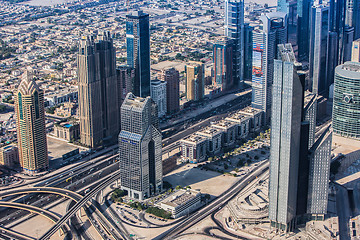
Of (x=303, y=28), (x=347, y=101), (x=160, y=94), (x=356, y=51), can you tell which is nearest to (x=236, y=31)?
(x=356, y=51)

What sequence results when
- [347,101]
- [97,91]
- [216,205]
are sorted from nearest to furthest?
[216,205]
[347,101]
[97,91]

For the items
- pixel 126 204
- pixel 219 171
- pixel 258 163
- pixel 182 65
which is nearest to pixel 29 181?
pixel 126 204

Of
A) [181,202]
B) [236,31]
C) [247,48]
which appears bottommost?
[181,202]

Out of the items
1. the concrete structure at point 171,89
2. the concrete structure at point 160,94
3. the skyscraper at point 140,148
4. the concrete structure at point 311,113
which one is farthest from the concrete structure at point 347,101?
the skyscraper at point 140,148

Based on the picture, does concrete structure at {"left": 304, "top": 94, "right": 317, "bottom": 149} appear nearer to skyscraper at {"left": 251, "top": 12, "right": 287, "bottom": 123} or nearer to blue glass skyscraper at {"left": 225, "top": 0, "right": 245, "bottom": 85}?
skyscraper at {"left": 251, "top": 12, "right": 287, "bottom": 123}

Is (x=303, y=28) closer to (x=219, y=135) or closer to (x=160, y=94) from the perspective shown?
(x=160, y=94)

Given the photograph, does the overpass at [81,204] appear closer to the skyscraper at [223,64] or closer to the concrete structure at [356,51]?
the skyscraper at [223,64]
